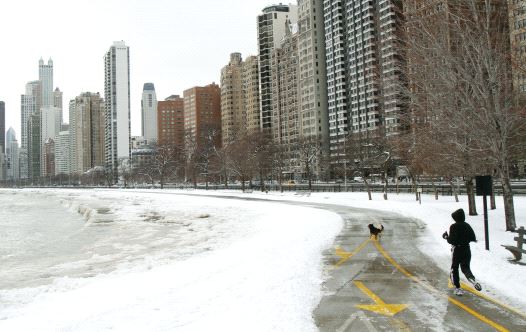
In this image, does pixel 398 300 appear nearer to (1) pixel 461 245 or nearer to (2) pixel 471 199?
(1) pixel 461 245

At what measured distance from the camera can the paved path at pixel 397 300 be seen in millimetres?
8227

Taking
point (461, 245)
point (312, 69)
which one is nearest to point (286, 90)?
point (312, 69)

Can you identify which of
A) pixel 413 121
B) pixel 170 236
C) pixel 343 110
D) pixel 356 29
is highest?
pixel 356 29

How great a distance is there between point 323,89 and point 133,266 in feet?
534

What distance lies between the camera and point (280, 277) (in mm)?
12289

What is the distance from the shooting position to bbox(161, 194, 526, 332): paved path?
8.23m

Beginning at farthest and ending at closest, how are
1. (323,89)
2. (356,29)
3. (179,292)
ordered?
1. (323,89)
2. (356,29)
3. (179,292)

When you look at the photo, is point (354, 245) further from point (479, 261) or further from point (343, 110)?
point (343, 110)

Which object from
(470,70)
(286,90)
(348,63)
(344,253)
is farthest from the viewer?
(286,90)

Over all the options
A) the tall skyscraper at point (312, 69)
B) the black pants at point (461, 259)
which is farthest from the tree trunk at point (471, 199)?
the tall skyscraper at point (312, 69)

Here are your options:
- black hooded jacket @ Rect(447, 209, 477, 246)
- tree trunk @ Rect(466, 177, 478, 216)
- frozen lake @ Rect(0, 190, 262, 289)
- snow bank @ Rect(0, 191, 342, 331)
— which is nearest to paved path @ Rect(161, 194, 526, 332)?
snow bank @ Rect(0, 191, 342, 331)

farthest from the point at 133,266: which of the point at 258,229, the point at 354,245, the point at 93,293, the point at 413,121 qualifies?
the point at 413,121

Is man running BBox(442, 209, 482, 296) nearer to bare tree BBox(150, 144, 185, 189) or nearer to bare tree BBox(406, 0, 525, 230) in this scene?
bare tree BBox(406, 0, 525, 230)

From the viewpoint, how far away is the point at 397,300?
9859mm
